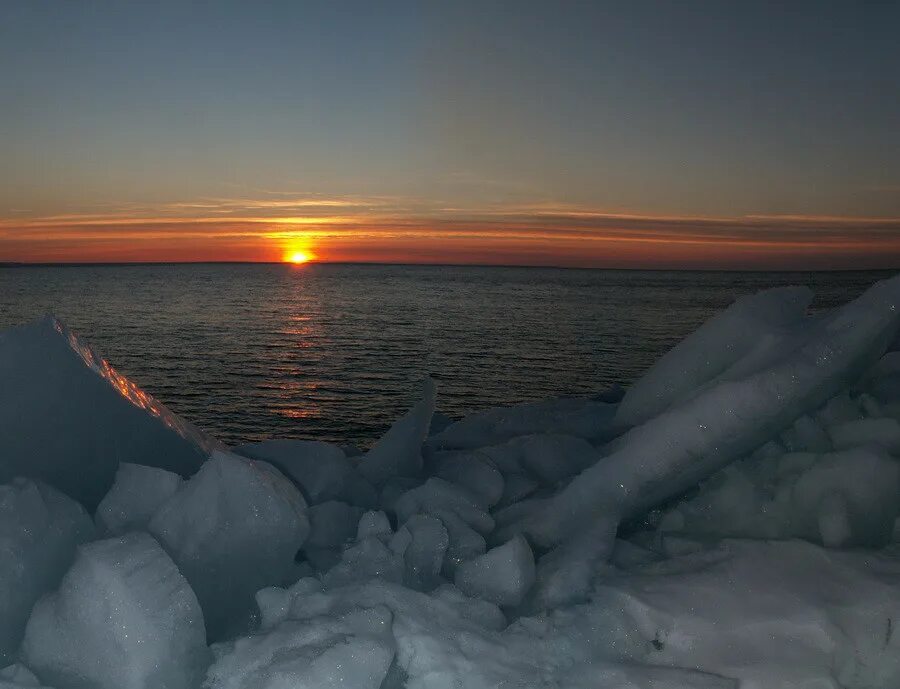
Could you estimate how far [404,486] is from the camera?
17.2ft

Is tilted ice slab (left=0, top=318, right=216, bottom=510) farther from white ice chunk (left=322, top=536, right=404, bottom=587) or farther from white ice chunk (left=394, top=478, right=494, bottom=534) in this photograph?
white ice chunk (left=394, top=478, right=494, bottom=534)

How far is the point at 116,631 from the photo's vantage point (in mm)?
3119

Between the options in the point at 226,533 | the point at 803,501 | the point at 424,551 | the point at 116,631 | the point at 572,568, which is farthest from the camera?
the point at 803,501

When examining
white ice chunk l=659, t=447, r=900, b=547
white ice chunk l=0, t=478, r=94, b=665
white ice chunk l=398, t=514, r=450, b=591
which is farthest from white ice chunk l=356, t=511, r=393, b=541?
white ice chunk l=659, t=447, r=900, b=547

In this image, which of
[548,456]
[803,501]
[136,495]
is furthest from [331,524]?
[803,501]

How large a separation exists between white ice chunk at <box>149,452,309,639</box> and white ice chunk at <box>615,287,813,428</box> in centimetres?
299

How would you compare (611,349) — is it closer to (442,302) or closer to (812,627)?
(812,627)

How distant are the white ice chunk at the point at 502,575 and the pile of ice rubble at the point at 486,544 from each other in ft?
0.04

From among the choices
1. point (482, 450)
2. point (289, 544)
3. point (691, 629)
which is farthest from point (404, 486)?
point (691, 629)

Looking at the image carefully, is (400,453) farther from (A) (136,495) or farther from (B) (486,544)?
(A) (136,495)

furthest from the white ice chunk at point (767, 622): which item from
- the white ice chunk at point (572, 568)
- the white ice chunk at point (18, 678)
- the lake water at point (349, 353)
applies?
the lake water at point (349, 353)

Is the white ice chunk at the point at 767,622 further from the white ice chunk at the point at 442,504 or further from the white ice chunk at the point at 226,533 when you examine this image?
the white ice chunk at the point at 226,533

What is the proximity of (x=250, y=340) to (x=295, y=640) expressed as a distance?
3739 centimetres

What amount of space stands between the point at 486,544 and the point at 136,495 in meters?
2.00
